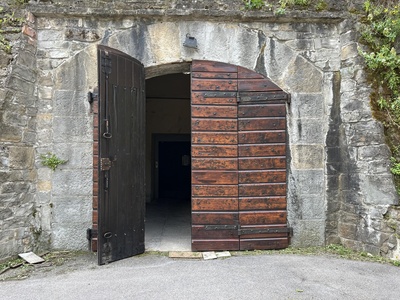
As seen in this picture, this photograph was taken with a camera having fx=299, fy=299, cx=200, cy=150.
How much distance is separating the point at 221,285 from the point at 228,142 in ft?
5.59

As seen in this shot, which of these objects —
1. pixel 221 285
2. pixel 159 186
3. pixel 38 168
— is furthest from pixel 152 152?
pixel 221 285

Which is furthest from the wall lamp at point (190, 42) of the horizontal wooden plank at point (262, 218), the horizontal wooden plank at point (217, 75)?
the horizontal wooden plank at point (262, 218)

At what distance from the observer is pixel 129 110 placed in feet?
11.5

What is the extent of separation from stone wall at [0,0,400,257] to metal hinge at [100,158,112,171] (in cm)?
62

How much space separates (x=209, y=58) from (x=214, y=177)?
1.53 meters

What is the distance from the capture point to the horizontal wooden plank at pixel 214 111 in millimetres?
3771

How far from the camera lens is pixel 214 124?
377cm

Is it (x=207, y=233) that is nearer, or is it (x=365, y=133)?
(x=365, y=133)

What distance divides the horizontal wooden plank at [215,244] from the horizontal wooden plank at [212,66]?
7.03 feet

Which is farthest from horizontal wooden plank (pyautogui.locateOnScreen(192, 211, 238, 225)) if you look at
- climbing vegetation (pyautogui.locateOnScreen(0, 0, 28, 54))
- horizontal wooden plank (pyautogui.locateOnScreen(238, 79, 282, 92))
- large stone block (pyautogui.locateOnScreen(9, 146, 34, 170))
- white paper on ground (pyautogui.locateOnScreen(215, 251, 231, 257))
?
climbing vegetation (pyautogui.locateOnScreen(0, 0, 28, 54))

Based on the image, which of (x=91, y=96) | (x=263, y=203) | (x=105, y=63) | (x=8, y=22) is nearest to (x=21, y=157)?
(x=91, y=96)

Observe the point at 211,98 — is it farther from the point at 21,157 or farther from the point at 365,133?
the point at 21,157

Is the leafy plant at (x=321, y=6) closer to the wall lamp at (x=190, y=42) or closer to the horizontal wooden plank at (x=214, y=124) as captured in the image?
the wall lamp at (x=190, y=42)

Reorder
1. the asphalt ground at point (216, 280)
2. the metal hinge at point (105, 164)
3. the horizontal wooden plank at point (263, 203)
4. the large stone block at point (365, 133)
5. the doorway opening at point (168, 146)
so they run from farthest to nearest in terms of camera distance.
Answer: the doorway opening at point (168, 146) < the horizontal wooden plank at point (263, 203) < the large stone block at point (365, 133) < the metal hinge at point (105, 164) < the asphalt ground at point (216, 280)
